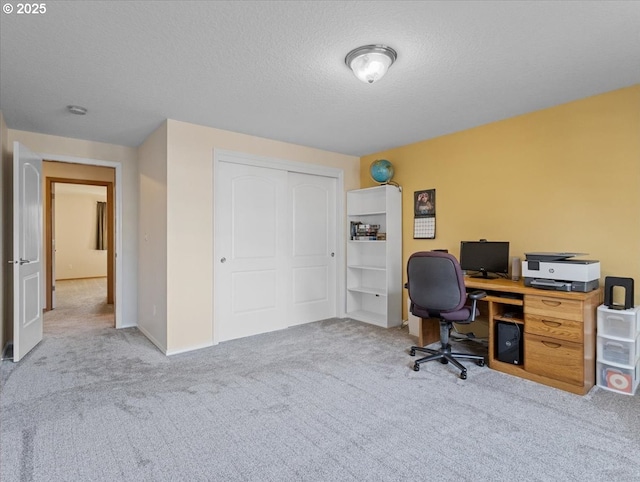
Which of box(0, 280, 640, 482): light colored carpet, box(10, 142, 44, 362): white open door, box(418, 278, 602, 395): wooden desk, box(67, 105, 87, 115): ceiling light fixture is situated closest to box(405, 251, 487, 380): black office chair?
box(0, 280, 640, 482): light colored carpet

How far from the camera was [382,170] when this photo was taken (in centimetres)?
445

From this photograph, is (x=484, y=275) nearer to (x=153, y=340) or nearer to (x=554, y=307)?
(x=554, y=307)

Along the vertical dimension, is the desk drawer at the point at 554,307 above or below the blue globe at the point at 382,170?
below

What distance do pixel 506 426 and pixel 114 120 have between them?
4257 mm

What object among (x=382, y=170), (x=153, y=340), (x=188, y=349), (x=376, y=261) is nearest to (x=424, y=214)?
(x=382, y=170)

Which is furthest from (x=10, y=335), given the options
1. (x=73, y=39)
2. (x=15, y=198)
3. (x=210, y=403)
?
(x=73, y=39)

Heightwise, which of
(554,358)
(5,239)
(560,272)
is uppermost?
(5,239)

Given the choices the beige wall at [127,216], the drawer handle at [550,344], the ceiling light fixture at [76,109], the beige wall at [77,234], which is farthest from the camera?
the beige wall at [77,234]

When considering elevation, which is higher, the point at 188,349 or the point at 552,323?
the point at 552,323

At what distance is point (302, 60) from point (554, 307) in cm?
264

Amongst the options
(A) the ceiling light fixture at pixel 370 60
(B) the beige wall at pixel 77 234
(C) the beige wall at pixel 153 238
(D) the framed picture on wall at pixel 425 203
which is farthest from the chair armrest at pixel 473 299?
(B) the beige wall at pixel 77 234

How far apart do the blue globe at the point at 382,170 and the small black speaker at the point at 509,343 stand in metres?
2.27

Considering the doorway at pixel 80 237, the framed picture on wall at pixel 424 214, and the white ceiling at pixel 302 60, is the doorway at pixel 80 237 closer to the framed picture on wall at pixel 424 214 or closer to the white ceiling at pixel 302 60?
the white ceiling at pixel 302 60

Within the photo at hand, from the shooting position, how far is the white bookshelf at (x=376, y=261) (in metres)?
4.44
